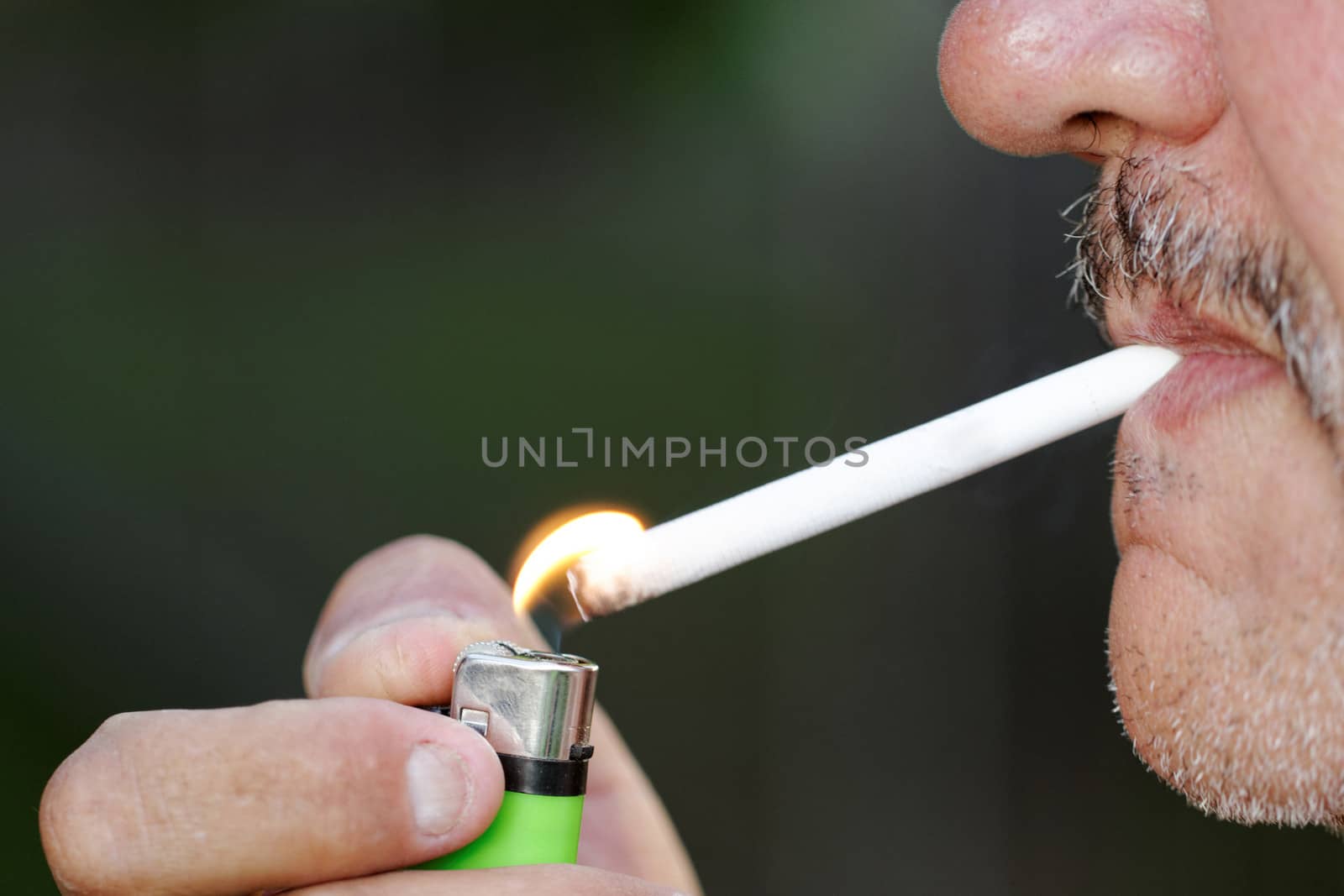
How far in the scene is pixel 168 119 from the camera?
226cm

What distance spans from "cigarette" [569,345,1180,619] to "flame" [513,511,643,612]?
0.01 meters

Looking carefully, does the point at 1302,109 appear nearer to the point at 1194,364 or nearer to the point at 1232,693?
the point at 1194,364

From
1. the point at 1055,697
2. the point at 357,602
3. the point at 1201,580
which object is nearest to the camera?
→ the point at 1201,580

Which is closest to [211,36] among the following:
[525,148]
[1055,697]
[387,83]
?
[387,83]

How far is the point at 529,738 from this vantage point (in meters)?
0.51

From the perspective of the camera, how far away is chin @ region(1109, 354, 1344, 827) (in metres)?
0.56

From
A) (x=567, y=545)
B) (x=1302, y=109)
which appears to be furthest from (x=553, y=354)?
(x=1302, y=109)

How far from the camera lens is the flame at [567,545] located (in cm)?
55

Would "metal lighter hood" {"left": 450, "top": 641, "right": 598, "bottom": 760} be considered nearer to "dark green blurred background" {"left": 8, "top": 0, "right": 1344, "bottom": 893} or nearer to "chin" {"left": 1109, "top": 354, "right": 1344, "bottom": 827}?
"chin" {"left": 1109, "top": 354, "right": 1344, "bottom": 827}

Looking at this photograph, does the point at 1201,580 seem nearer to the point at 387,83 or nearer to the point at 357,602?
the point at 357,602

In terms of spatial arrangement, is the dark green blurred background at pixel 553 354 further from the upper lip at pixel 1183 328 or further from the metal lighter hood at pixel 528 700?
the metal lighter hood at pixel 528 700

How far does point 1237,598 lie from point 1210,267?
7.6 inches

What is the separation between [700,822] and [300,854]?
5.81 feet

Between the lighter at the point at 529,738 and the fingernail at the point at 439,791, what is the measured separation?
24 mm
